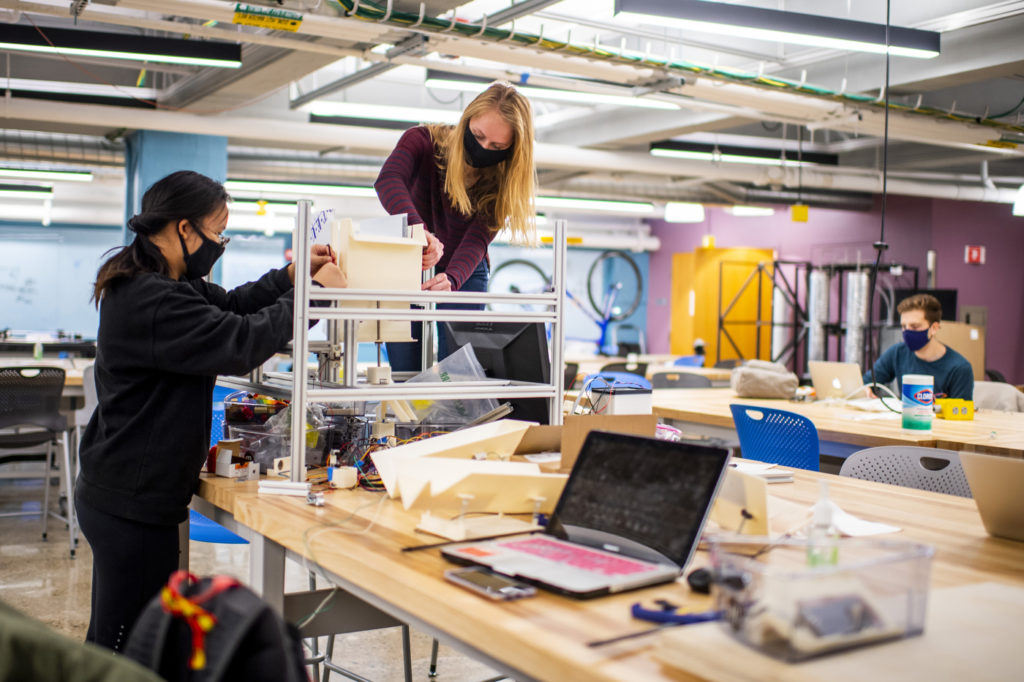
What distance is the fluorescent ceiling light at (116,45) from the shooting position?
17.4ft

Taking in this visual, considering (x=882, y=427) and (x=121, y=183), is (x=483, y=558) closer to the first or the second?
(x=882, y=427)

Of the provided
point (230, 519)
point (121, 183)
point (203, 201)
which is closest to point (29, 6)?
point (203, 201)

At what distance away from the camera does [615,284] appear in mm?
17156

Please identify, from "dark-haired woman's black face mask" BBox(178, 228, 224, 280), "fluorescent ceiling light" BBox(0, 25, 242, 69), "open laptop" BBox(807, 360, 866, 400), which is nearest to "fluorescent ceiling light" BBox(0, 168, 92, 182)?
"fluorescent ceiling light" BBox(0, 25, 242, 69)

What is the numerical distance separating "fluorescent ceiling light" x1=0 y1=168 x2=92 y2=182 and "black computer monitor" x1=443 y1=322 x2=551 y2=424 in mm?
8270

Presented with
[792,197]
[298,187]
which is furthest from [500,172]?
[792,197]

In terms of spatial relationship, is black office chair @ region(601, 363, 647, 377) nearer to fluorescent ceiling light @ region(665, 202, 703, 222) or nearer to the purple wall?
fluorescent ceiling light @ region(665, 202, 703, 222)

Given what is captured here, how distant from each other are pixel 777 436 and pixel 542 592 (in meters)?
2.83

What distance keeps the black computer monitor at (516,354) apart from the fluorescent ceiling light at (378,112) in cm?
554

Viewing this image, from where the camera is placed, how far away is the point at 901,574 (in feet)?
3.17

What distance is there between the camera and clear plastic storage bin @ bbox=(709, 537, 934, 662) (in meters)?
0.90

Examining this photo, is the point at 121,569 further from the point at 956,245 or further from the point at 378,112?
the point at 956,245

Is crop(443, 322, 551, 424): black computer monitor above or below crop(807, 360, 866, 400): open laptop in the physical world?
above

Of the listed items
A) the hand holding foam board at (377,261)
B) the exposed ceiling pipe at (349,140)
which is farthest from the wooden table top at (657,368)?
the hand holding foam board at (377,261)
